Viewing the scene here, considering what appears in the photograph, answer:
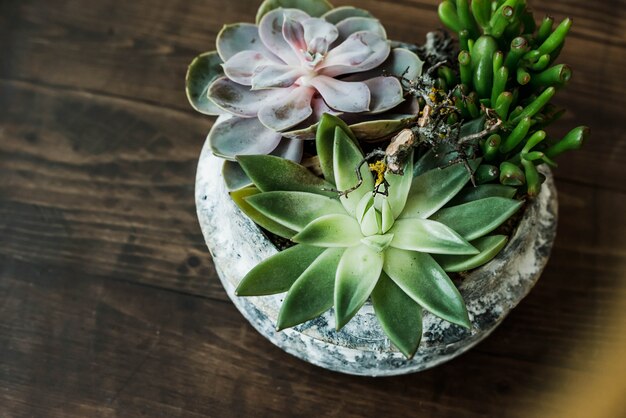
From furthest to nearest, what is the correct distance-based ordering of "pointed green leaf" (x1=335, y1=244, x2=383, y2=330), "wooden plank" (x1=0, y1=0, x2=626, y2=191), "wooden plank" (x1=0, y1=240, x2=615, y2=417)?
"wooden plank" (x1=0, y1=0, x2=626, y2=191) → "wooden plank" (x1=0, y1=240, x2=615, y2=417) → "pointed green leaf" (x1=335, y1=244, x2=383, y2=330)

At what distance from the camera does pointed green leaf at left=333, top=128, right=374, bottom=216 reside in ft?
2.13

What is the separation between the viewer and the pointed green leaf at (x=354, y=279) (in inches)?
24.3

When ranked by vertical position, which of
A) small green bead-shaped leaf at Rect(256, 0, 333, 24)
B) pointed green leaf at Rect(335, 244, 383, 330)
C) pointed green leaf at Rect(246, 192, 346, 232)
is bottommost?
pointed green leaf at Rect(335, 244, 383, 330)

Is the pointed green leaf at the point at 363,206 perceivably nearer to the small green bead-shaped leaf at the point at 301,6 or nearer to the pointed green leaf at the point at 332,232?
the pointed green leaf at the point at 332,232

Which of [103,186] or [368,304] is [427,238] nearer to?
[368,304]

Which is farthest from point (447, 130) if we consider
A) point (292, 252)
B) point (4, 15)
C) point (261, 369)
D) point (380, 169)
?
point (4, 15)

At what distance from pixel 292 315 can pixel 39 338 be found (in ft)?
1.44

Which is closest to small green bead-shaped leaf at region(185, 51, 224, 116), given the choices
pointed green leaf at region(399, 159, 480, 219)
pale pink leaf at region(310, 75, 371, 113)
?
pale pink leaf at region(310, 75, 371, 113)

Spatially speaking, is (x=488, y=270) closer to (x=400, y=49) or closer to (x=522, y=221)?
(x=522, y=221)

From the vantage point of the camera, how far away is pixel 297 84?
0.70 meters

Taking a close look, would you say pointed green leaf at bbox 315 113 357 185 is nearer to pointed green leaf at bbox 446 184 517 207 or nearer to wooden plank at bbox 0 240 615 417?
pointed green leaf at bbox 446 184 517 207

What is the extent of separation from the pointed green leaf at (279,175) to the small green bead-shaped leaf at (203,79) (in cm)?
10

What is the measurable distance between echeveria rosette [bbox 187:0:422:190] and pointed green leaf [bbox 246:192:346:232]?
50 millimetres

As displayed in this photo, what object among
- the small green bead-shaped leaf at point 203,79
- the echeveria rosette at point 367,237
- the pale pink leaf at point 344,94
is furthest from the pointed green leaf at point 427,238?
the small green bead-shaped leaf at point 203,79
